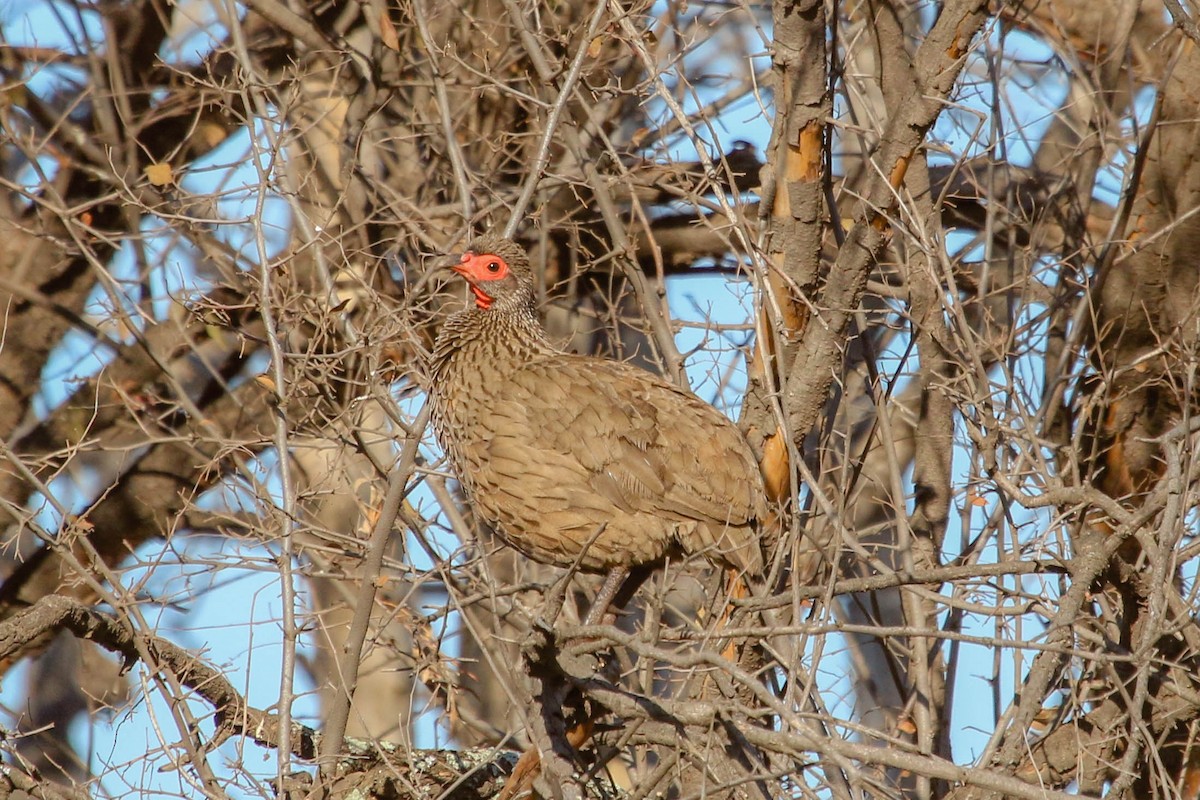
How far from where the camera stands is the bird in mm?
5258

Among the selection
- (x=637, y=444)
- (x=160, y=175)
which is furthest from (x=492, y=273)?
(x=160, y=175)

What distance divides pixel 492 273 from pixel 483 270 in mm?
42

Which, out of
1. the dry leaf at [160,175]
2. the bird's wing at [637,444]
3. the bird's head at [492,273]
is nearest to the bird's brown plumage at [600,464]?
the bird's wing at [637,444]

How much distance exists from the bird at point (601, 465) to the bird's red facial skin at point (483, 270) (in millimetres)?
509

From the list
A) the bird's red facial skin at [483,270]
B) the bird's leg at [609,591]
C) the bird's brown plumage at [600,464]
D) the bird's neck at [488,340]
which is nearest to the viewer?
the bird's brown plumage at [600,464]

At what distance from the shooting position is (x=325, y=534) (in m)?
5.81

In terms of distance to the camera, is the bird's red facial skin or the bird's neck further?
the bird's red facial skin

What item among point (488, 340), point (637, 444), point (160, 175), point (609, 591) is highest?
point (160, 175)

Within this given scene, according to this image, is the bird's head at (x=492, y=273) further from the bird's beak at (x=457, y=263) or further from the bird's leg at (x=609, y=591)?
the bird's leg at (x=609, y=591)

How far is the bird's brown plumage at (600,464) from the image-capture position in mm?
5258

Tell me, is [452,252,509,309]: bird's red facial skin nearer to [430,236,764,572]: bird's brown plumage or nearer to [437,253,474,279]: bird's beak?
[437,253,474,279]: bird's beak

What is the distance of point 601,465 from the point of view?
5.29m

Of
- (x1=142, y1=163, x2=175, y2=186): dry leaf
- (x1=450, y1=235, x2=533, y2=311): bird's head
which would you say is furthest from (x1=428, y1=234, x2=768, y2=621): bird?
(x1=142, y1=163, x2=175, y2=186): dry leaf

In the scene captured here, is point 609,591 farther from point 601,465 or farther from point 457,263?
point 457,263
